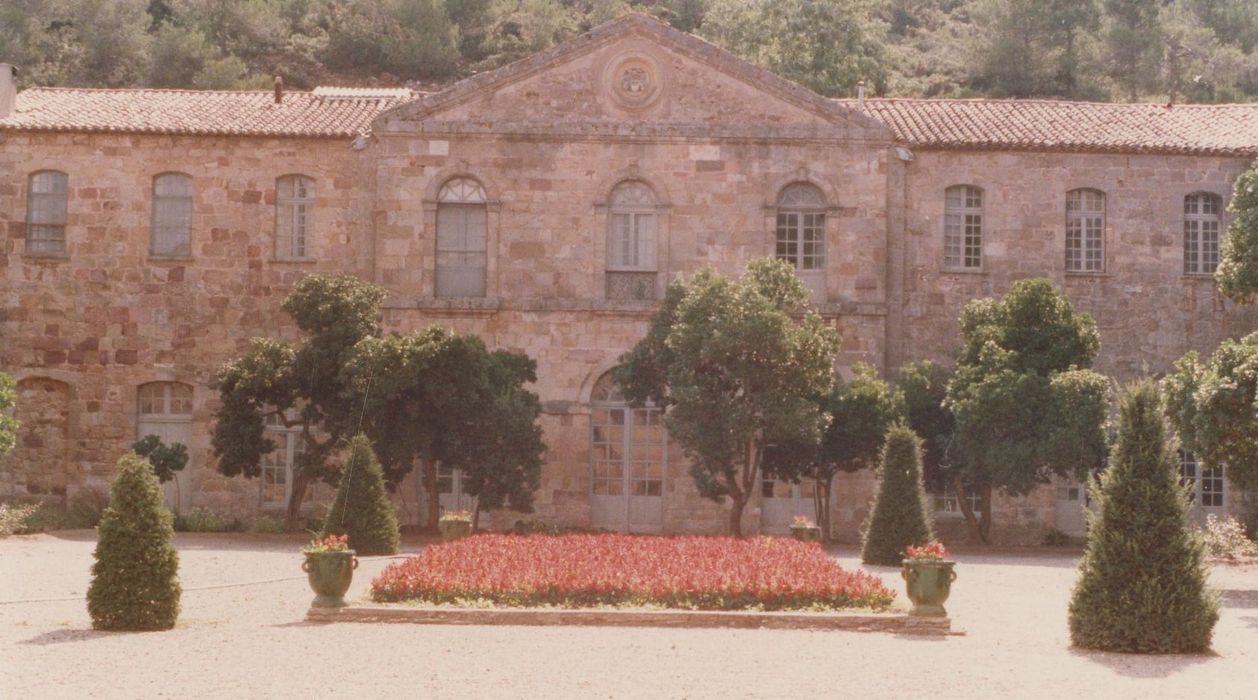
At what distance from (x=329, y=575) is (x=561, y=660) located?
12.6 ft

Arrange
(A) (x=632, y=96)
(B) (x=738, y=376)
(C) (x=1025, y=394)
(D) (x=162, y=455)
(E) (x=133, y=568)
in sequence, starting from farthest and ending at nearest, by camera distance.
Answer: (A) (x=632, y=96)
(D) (x=162, y=455)
(C) (x=1025, y=394)
(B) (x=738, y=376)
(E) (x=133, y=568)

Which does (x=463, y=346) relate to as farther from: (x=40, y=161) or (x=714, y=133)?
(x=40, y=161)

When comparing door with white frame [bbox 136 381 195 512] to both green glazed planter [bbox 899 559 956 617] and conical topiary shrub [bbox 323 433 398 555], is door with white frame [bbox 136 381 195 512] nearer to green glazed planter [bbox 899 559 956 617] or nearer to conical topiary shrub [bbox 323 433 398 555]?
conical topiary shrub [bbox 323 433 398 555]

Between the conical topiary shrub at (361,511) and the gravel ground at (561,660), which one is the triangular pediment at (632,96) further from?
the gravel ground at (561,660)

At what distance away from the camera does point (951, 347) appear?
3697cm

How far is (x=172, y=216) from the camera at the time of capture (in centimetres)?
3769

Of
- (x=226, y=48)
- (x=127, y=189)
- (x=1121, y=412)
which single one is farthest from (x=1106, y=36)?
(x=1121, y=412)

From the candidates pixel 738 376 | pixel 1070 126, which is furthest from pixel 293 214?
pixel 1070 126

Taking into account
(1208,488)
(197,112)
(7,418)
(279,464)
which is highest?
(197,112)

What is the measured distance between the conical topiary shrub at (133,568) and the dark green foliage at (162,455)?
51.4ft

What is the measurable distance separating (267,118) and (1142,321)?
58.7 feet

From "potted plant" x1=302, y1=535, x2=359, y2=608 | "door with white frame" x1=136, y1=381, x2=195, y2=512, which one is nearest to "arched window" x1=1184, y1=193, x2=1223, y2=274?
"door with white frame" x1=136, y1=381, x2=195, y2=512

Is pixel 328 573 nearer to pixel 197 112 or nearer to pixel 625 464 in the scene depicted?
pixel 625 464

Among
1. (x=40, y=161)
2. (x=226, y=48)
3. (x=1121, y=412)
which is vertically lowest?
(x=1121, y=412)
